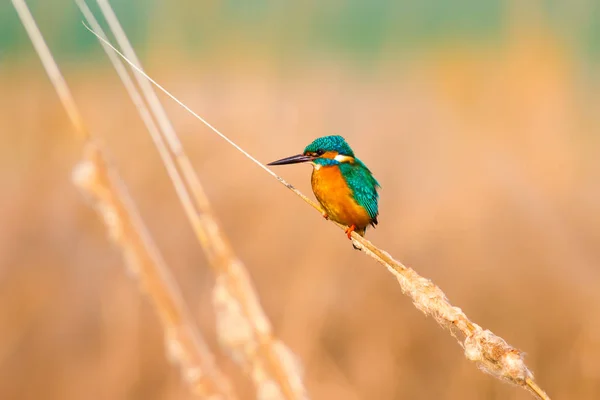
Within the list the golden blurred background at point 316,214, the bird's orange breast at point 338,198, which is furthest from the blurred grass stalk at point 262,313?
the golden blurred background at point 316,214

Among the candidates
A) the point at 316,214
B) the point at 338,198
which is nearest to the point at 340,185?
the point at 338,198

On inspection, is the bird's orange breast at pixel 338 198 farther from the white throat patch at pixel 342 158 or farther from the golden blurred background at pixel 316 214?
the golden blurred background at pixel 316 214

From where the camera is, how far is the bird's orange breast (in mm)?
1493

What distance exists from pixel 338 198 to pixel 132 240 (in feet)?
1.93

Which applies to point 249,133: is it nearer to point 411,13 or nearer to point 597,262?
point 411,13

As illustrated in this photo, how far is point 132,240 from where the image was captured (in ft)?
3.37

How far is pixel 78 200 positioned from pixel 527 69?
257 cm

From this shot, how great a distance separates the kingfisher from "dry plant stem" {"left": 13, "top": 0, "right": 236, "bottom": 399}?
507 mm

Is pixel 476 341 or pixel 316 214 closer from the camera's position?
pixel 476 341

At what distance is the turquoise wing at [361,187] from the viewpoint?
151 centimetres

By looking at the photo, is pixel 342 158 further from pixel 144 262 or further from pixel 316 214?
pixel 316 214

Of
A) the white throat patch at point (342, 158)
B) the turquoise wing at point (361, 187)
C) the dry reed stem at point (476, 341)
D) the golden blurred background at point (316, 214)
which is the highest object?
the dry reed stem at point (476, 341)

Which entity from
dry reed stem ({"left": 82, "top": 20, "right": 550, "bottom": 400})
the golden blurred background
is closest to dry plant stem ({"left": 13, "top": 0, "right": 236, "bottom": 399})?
dry reed stem ({"left": 82, "top": 20, "right": 550, "bottom": 400})

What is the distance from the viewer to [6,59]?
381 cm
